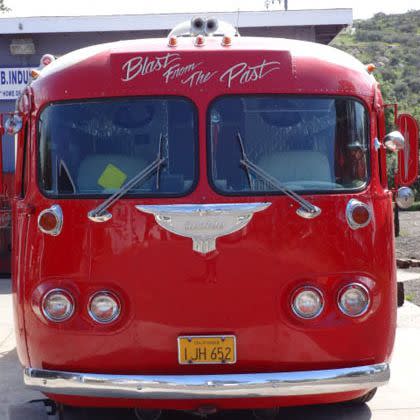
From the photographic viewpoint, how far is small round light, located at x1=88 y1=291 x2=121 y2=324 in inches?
202

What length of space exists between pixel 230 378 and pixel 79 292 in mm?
1012

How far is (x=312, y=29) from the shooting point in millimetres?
14883

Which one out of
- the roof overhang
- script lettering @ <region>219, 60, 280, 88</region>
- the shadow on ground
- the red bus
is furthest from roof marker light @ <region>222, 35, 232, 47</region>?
the roof overhang

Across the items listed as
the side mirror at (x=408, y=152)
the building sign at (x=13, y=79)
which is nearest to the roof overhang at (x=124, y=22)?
the building sign at (x=13, y=79)

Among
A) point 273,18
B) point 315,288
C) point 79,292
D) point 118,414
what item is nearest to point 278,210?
point 315,288

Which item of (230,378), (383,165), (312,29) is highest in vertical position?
(312,29)

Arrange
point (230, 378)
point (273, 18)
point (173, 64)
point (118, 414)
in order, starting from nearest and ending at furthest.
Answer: point (230, 378), point (173, 64), point (118, 414), point (273, 18)

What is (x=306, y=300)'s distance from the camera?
16.9ft

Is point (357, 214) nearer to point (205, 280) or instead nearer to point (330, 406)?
point (205, 280)

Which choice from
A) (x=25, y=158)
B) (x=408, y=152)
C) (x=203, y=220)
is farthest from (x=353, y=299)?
(x=25, y=158)

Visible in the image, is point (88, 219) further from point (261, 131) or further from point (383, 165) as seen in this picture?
point (383, 165)

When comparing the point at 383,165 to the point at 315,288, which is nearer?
the point at 315,288

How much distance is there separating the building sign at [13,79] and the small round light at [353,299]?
10547 millimetres

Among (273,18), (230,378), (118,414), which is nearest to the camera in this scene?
(230,378)
